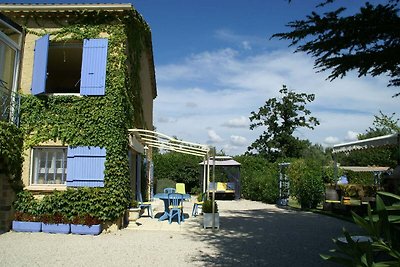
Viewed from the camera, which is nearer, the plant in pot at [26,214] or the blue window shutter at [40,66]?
the plant in pot at [26,214]

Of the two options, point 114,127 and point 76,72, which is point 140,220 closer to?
point 114,127

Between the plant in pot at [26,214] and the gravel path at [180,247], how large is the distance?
324 mm

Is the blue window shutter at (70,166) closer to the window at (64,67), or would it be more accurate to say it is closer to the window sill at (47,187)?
the window sill at (47,187)

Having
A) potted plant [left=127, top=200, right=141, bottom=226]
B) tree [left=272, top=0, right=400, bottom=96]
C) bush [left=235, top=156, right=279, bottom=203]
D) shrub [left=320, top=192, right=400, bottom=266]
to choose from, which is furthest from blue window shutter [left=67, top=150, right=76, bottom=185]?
bush [left=235, top=156, right=279, bottom=203]

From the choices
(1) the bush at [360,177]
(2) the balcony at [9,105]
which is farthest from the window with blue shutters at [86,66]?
(1) the bush at [360,177]

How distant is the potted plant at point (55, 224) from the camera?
386 inches

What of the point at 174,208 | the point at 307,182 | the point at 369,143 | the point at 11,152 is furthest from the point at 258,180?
the point at 11,152

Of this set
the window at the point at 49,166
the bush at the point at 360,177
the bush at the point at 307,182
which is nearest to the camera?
the window at the point at 49,166

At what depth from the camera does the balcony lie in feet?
33.0

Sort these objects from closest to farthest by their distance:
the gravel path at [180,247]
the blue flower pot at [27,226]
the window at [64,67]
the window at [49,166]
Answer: the gravel path at [180,247]
the blue flower pot at [27,226]
the window at [49,166]
the window at [64,67]

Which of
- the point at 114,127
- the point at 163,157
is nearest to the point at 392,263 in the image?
the point at 114,127

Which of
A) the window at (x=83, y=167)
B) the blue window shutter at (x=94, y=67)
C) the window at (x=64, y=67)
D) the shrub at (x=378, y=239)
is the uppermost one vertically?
the window at (x=64, y=67)

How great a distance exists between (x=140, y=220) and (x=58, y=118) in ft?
14.6

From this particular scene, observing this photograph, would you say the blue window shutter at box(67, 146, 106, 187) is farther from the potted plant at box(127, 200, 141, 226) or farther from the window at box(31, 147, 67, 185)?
the potted plant at box(127, 200, 141, 226)
